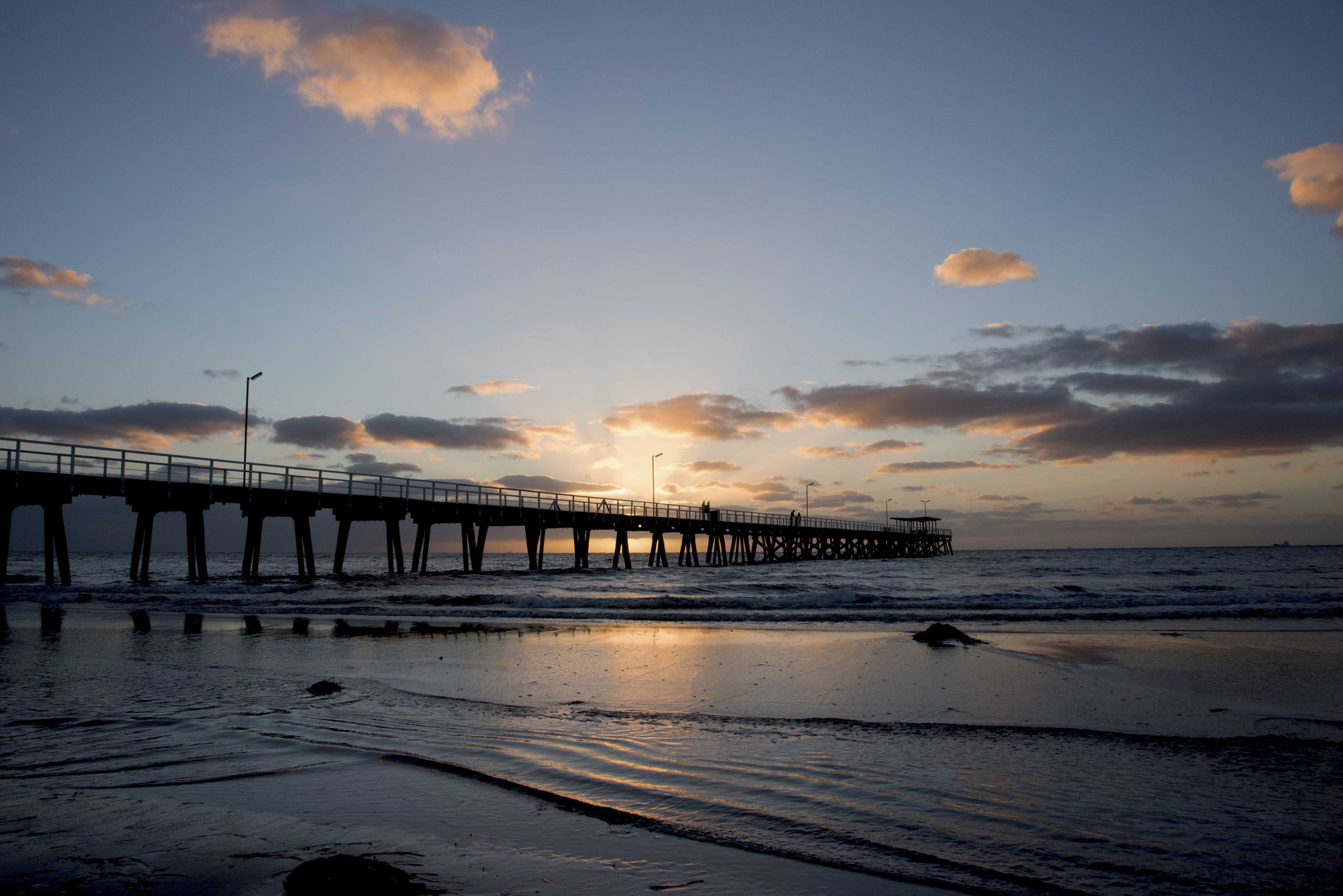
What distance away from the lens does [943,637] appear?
37.7 feet

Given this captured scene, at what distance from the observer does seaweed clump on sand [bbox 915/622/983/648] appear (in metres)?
11.3

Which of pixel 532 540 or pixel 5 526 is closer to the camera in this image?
pixel 5 526

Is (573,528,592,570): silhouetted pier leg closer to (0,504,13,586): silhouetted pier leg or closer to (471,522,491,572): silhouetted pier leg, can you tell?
(471,522,491,572): silhouetted pier leg

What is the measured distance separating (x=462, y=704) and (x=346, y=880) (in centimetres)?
443

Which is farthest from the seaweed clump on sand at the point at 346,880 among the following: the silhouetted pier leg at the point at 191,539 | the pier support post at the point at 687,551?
the pier support post at the point at 687,551

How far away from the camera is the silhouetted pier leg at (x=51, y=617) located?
13148 millimetres

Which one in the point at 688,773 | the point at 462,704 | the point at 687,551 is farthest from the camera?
the point at 687,551

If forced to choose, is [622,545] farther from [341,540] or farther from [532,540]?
[341,540]

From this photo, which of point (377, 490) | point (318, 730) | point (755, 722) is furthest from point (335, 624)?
point (377, 490)

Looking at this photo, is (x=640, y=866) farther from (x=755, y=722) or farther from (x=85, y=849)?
(x=755, y=722)

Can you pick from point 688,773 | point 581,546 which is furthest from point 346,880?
point 581,546

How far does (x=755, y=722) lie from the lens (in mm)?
6117

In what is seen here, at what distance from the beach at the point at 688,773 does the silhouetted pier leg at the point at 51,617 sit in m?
4.33

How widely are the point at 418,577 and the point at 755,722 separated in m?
30.4
